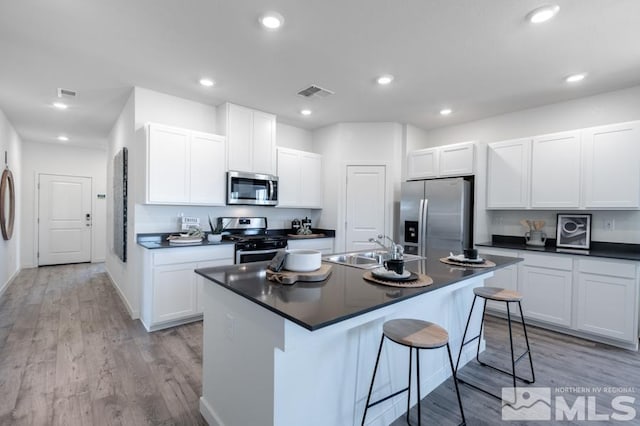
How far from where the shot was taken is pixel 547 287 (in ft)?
11.0

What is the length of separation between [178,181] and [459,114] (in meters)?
3.80

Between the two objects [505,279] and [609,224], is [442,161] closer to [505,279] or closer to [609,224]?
[505,279]

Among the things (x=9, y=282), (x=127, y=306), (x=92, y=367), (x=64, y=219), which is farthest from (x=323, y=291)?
(x=64, y=219)

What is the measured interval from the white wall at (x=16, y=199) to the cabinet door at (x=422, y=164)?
590 centimetres

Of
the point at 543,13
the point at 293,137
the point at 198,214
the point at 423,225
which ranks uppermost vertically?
the point at 543,13

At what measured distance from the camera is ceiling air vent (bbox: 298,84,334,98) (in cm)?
343

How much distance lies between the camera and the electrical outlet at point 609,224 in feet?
11.2

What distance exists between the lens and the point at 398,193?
471 cm

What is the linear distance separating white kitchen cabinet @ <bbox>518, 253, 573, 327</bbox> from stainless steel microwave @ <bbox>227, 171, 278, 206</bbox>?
3.23m

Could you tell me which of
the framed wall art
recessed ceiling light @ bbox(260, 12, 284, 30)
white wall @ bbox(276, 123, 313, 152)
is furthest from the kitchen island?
white wall @ bbox(276, 123, 313, 152)

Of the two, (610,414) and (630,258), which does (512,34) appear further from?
(610,414)

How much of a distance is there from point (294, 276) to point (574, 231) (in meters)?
3.68

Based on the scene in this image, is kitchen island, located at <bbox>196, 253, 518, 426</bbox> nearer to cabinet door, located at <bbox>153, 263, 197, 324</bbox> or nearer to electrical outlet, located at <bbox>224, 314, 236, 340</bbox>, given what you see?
electrical outlet, located at <bbox>224, 314, 236, 340</bbox>
